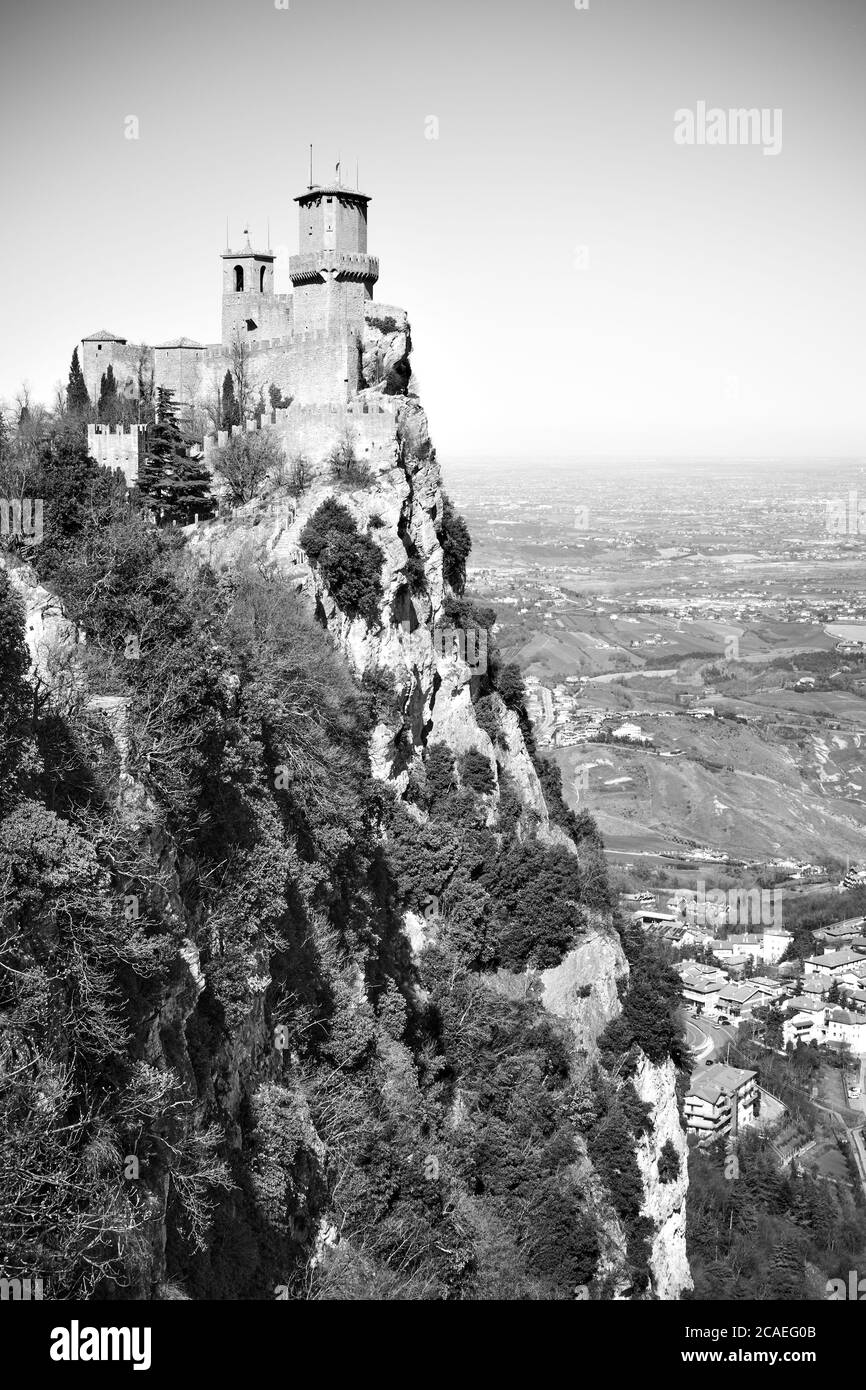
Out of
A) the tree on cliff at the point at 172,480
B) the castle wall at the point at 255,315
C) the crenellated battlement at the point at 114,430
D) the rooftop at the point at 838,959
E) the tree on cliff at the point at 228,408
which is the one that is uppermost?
the castle wall at the point at 255,315

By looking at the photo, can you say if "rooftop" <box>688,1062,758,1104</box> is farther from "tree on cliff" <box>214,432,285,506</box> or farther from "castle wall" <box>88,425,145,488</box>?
"castle wall" <box>88,425,145,488</box>

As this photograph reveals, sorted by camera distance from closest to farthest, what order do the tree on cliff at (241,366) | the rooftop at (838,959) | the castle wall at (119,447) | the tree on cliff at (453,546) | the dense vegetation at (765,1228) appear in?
1. the castle wall at (119,447)
2. the tree on cliff at (241,366)
3. the tree on cliff at (453,546)
4. the dense vegetation at (765,1228)
5. the rooftop at (838,959)

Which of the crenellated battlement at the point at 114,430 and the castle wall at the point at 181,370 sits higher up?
the castle wall at the point at 181,370

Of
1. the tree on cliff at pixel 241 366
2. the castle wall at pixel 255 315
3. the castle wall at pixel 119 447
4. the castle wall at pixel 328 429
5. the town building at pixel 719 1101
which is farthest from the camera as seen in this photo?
the town building at pixel 719 1101

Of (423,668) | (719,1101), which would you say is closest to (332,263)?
(423,668)

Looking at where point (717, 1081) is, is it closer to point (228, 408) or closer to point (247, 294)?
point (228, 408)

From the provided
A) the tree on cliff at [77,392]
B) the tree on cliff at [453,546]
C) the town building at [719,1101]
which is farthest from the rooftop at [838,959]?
the tree on cliff at [77,392]

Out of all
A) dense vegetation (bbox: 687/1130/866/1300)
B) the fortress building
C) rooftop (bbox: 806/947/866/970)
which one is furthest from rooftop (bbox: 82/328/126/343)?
rooftop (bbox: 806/947/866/970)

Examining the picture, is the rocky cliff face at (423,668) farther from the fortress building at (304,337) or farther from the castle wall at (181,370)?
the castle wall at (181,370)
